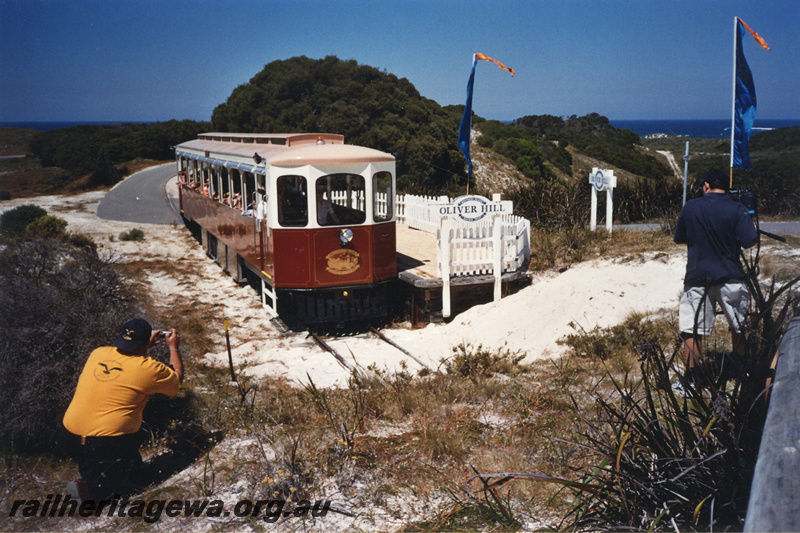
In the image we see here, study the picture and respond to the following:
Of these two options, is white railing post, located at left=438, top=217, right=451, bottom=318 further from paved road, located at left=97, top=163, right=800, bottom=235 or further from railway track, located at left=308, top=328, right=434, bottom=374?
paved road, located at left=97, top=163, right=800, bottom=235

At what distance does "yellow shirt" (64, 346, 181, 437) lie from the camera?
14.6 feet

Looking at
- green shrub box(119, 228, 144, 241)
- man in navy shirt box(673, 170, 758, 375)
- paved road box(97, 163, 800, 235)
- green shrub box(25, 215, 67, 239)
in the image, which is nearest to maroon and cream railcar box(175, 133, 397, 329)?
man in navy shirt box(673, 170, 758, 375)

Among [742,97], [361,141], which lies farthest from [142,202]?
[742,97]

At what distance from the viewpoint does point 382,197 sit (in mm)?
11062

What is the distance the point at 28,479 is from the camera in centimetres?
487

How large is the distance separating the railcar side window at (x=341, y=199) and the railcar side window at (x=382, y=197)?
0.20 metres

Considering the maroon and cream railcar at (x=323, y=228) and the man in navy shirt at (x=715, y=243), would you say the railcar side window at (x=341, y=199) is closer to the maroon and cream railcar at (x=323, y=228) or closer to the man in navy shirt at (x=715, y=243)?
the maroon and cream railcar at (x=323, y=228)

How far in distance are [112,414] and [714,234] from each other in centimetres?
493

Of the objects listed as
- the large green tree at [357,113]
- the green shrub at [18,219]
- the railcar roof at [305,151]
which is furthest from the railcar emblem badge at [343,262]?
the large green tree at [357,113]

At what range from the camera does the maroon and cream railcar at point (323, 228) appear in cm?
1017

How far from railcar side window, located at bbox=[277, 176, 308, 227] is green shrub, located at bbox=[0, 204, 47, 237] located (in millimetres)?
11485

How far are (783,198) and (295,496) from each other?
54.1 ft

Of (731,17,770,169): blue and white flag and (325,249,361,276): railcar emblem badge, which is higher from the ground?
(731,17,770,169): blue and white flag

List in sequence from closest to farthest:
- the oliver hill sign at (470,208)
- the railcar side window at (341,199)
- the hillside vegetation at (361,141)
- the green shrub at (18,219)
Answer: the railcar side window at (341,199) → the oliver hill sign at (470,208) → the green shrub at (18,219) → the hillside vegetation at (361,141)
